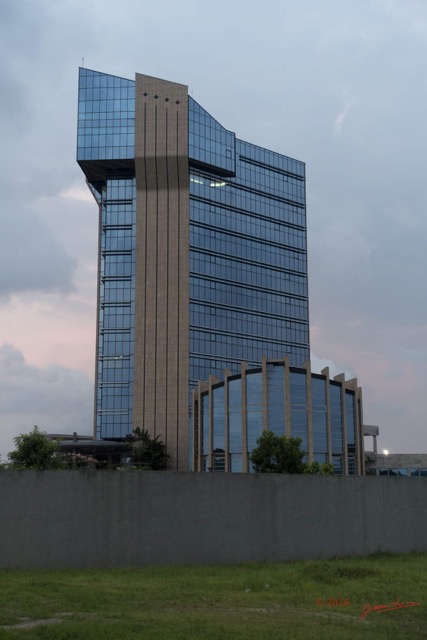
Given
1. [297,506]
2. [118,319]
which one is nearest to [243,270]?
[118,319]

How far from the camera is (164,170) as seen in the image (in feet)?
389

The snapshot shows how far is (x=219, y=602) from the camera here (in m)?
16.6

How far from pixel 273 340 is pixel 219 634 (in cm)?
11554

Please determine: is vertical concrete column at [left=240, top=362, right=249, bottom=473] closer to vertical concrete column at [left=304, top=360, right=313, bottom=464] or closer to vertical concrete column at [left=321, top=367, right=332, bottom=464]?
vertical concrete column at [left=304, top=360, right=313, bottom=464]

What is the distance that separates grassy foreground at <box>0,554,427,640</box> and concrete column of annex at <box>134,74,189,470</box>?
9027 cm

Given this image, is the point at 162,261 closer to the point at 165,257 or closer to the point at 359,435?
the point at 165,257

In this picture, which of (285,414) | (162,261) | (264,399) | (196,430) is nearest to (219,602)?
(264,399)

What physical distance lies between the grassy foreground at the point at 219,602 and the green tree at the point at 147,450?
82569mm

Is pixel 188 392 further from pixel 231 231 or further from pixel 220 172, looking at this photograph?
pixel 220 172

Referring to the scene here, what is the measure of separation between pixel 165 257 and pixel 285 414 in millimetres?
38333

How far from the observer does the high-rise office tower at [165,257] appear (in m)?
114

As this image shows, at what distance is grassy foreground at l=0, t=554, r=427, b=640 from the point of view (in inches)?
512

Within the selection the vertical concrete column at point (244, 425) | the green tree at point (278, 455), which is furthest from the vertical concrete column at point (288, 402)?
the green tree at point (278, 455)
